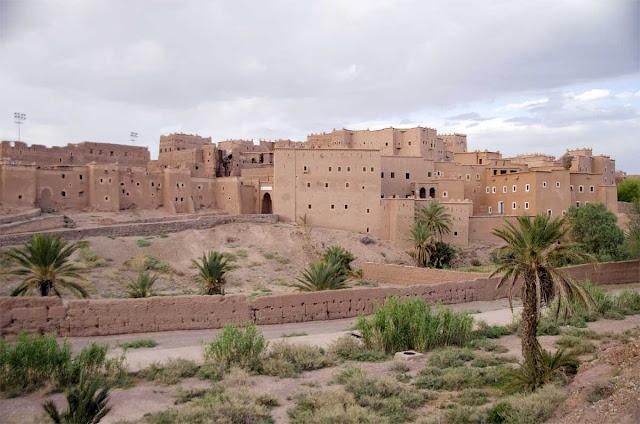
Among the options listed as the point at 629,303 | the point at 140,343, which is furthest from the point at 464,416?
the point at 629,303

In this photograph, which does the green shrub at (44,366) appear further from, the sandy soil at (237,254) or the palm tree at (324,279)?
the sandy soil at (237,254)

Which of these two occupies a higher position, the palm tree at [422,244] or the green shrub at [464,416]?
the palm tree at [422,244]

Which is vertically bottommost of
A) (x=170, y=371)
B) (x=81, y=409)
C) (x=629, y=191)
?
(x=170, y=371)

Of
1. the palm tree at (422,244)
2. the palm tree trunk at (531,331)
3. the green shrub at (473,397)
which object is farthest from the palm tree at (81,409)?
the palm tree at (422,244)

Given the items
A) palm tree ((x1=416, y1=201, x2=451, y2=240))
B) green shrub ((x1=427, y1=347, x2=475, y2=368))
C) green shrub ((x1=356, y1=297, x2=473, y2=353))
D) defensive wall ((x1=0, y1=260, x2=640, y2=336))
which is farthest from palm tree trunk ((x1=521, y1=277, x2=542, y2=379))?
palm tree ((x1=416, y1=201, x2=451, y2=240))

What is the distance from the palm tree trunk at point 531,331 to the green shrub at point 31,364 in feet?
26.5

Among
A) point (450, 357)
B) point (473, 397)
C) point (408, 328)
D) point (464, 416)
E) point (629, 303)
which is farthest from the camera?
point (629, 303)

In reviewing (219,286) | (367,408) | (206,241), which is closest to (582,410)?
(367,408)

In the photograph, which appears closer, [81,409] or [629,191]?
[81,409]

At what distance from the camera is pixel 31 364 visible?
10328 mm

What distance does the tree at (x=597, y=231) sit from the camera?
31.9 meters

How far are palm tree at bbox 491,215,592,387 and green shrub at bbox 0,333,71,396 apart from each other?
8.14m

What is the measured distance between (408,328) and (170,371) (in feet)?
18.4

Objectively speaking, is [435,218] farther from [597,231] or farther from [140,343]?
[140,343]
